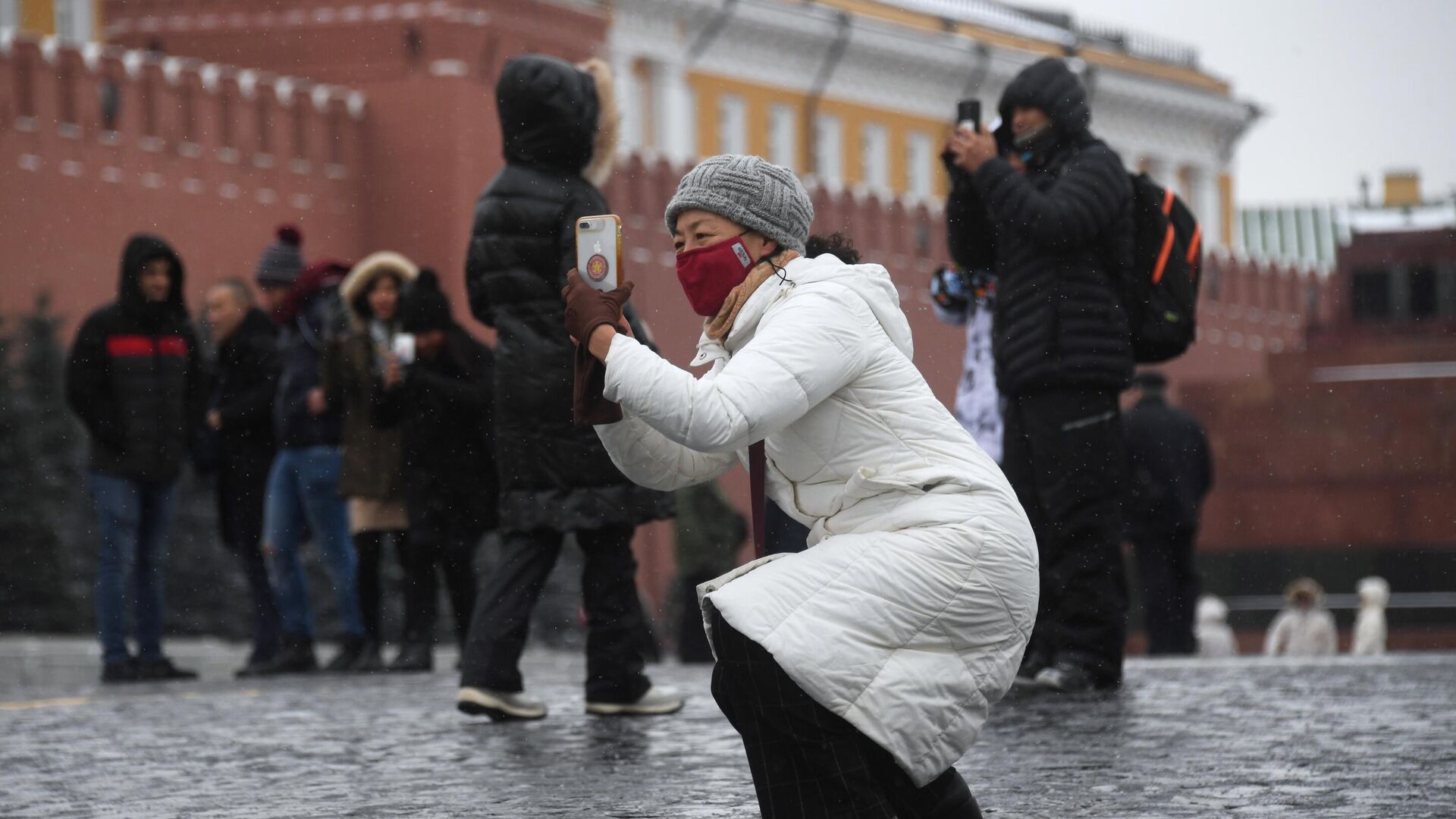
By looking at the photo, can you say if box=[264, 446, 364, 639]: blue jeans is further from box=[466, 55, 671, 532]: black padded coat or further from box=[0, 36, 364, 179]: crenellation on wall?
box=[0, 36, 364, 179]: crenellation on wall

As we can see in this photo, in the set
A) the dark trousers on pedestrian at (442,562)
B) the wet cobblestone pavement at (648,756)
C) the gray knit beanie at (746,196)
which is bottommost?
the wet cobblestone pavement at (648,756)

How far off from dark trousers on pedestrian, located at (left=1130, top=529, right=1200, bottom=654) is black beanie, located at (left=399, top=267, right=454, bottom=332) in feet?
11.7

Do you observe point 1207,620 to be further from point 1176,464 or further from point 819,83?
point 819,83

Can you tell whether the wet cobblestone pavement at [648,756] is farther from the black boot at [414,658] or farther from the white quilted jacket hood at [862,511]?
the black boot at [414,658]

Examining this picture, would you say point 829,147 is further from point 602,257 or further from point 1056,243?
point 602,257

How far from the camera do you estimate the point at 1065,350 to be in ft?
22.2

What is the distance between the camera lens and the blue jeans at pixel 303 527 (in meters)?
9.75

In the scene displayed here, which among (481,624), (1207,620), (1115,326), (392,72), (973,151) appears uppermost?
(392,72)

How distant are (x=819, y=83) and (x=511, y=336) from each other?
3501 cm

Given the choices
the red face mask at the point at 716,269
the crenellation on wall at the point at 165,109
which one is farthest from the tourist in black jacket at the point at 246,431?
the crenellation on wall at the point at 165,109

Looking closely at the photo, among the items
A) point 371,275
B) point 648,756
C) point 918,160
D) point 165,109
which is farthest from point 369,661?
point 918,160

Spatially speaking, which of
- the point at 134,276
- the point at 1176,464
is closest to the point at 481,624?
the point at 134,276

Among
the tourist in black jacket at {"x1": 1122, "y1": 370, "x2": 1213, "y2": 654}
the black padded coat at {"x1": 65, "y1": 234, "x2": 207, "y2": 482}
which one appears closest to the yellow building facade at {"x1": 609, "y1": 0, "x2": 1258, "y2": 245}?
the tourist in black jacket at {"x1": 1122, "y1": 370, "x2": 1213, "y2": 654}

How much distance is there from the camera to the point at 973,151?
22.3 feet
